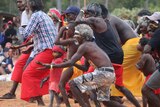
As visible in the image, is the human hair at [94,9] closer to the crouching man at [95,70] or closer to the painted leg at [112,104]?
the crouching man at [95,70]

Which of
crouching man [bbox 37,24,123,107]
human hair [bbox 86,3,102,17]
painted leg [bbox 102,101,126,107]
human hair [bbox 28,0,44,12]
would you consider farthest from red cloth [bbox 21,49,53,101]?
painted leg [bbox 102,101,126,107]

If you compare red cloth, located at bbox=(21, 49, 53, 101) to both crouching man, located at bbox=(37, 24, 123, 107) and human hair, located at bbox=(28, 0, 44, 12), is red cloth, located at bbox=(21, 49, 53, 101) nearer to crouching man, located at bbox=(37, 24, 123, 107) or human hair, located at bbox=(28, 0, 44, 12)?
human hair, located at bbox=(28, 0, 44, 12)

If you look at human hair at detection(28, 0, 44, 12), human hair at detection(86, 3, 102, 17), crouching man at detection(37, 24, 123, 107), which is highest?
human hair at detection(86, 3, 102, 17)

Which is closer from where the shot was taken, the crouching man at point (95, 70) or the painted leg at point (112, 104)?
the crouching man at point (95, 70)

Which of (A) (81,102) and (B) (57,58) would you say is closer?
(A) (81,102)

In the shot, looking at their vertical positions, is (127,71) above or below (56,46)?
below

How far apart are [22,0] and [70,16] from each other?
47.6 inches

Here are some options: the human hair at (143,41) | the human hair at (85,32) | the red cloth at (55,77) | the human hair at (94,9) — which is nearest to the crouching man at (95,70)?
the human hair at (85,32)

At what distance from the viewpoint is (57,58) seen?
902 cm

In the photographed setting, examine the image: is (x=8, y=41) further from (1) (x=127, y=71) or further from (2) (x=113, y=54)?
(2) (x=113, y=54)

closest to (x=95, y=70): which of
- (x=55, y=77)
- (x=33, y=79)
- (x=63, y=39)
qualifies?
→ (x=63, y=39)

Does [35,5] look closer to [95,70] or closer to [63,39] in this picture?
[63,39]

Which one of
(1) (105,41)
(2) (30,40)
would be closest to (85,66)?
(1) (105,41)

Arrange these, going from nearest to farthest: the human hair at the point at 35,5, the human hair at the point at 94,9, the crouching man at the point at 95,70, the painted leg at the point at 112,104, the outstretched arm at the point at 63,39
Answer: the crouching man at the point at 95,70
the painted leg at the point at 112,104
the human hair at the point at 94,9
the outstretched arm at the point at 63,39
the human hair at the point at 35,5
